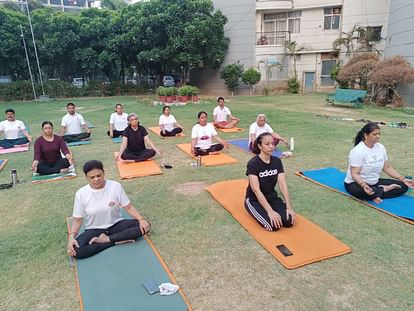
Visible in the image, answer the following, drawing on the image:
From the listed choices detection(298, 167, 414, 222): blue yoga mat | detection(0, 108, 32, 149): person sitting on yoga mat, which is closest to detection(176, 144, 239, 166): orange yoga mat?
detection(298, 167, 414, 222): blue yoga mat

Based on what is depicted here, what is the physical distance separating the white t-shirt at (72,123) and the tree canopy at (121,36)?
39.4ft

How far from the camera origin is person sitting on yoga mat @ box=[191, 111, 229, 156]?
6316mm

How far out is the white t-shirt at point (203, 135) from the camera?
632 cm

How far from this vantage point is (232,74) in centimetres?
2020

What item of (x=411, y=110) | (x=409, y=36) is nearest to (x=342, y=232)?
(x=411, y=110)

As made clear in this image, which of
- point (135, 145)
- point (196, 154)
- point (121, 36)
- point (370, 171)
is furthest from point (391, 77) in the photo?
point (121, 36)

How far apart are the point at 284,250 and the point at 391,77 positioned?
11.8m

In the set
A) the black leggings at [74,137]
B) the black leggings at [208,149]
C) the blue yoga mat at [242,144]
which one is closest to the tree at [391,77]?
the blue yoga mat at [242,144]

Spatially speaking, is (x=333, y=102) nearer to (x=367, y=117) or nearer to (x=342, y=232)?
(x=367, y=117)

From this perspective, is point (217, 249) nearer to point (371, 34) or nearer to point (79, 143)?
point (79, 143)

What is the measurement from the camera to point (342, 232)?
339 cm

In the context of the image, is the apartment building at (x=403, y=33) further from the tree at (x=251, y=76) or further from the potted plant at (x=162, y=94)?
the potted plant at (x=162, y=94)

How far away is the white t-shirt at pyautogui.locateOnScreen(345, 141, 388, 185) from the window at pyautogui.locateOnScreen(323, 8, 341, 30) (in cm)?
1873

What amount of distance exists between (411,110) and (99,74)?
19378 millimetres
